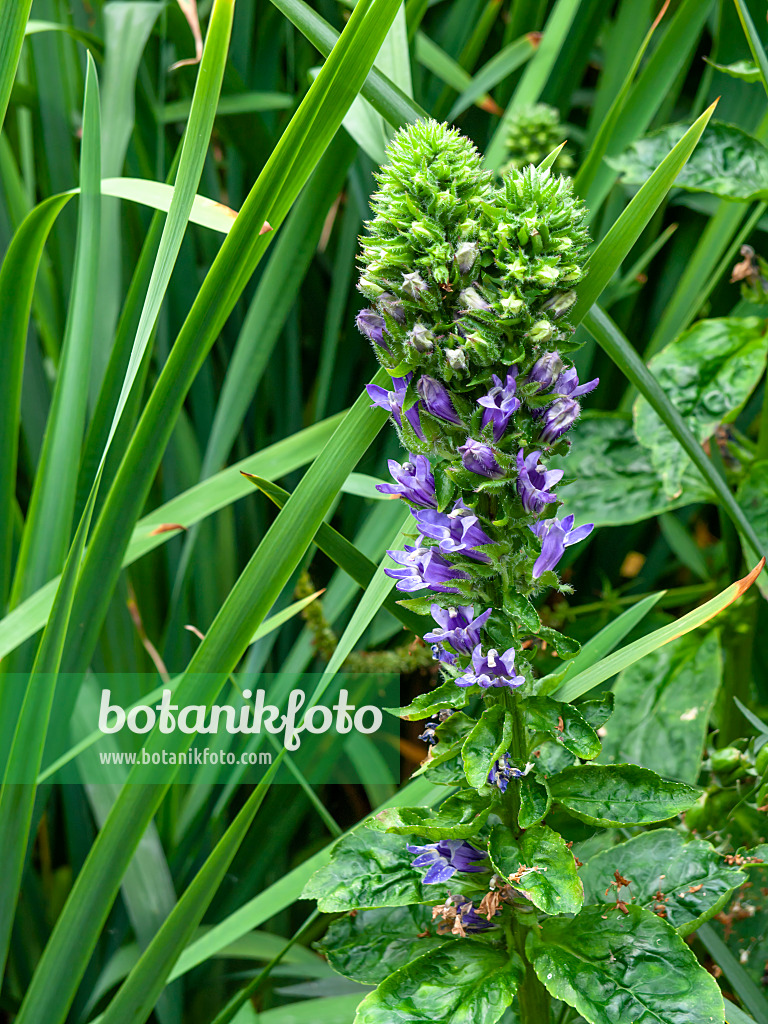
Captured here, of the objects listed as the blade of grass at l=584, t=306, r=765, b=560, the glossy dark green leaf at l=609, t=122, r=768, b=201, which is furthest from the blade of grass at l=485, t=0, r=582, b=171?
the blade of grass at l=584, t=306, r=765, b=560

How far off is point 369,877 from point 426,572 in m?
0.25

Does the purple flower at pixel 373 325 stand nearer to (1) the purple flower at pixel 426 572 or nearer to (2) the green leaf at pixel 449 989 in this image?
(1) the purple flower at pixel 426 572

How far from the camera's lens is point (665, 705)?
36.0 inches

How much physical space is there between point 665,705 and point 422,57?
0.93 meters

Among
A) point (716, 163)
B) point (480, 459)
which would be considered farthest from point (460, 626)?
point (716, 163)

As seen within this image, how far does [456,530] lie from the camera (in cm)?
52

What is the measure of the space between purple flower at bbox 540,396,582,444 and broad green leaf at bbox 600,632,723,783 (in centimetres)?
49

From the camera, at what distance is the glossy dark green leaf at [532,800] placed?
529mm

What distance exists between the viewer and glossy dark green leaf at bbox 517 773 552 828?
53 cm

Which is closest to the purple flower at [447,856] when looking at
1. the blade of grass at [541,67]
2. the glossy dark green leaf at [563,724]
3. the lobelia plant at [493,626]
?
the lobelia plant at [493,626]

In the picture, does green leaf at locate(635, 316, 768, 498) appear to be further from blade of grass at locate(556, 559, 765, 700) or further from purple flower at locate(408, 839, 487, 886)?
purple flower at locate(408, 839, 487, 886)

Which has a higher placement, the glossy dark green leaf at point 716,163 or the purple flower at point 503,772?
the glossy dark green leaf at point 716,163

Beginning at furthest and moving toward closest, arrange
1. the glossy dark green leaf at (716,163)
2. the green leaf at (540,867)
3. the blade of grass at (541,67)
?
1. the blade of grass at (541,67)
2. the glossy dark green leaf at (716,163)
3. the green leaf at (540,867)

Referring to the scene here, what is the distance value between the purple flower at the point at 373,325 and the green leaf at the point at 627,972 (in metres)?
0.44
